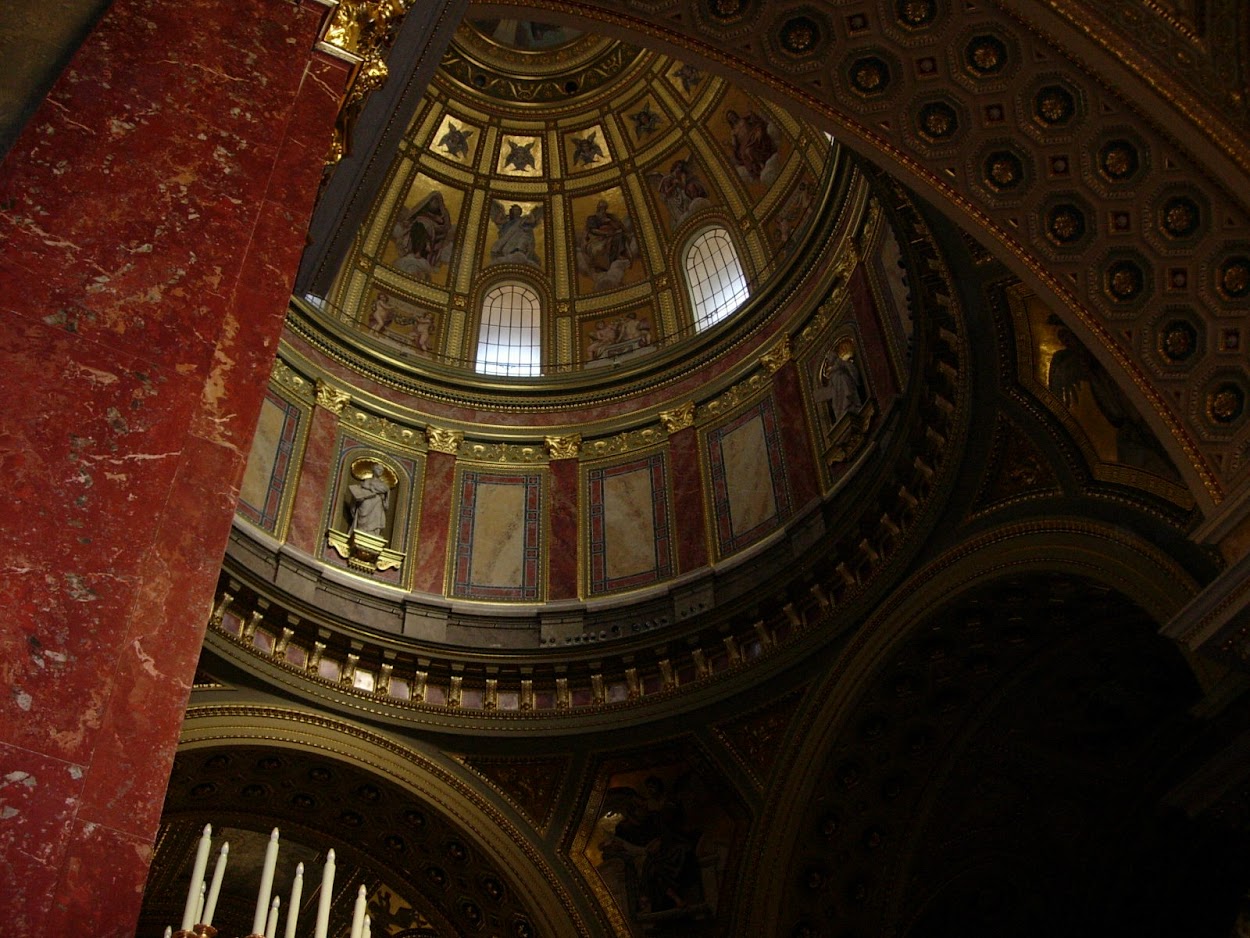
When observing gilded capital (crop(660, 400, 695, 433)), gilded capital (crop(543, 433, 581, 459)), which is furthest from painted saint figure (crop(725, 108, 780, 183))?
gilded capital (crop(543, 433, 581, 459))

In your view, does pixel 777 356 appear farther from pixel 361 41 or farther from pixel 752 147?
pixel 361 41

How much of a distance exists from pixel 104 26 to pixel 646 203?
16.7 metres

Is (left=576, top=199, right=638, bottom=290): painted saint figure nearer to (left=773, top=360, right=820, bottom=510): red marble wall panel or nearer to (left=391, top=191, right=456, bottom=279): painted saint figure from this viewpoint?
(left=391, top=191, right=456, bottom=279): painted saint figure

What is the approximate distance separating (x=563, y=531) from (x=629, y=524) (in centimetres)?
97

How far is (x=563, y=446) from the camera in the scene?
19.1m

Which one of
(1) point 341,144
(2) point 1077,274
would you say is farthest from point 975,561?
(1) point 341,144

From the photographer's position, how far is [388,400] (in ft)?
62.6

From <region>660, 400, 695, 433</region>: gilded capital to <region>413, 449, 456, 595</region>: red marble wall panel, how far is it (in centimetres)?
323

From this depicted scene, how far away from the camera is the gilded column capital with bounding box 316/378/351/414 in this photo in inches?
716

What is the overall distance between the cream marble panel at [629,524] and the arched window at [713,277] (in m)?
2.93

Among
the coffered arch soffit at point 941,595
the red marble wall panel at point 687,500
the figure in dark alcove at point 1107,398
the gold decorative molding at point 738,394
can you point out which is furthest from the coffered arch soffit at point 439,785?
the figure in dark alcove at point 1107,398

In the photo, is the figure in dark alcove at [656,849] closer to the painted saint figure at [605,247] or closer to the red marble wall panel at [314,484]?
the red marble wall panel at [314,484]

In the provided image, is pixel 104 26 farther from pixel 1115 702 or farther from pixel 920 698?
pixel 1115 702

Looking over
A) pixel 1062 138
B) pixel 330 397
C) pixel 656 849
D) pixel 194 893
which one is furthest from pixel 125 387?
pixel 330 397
